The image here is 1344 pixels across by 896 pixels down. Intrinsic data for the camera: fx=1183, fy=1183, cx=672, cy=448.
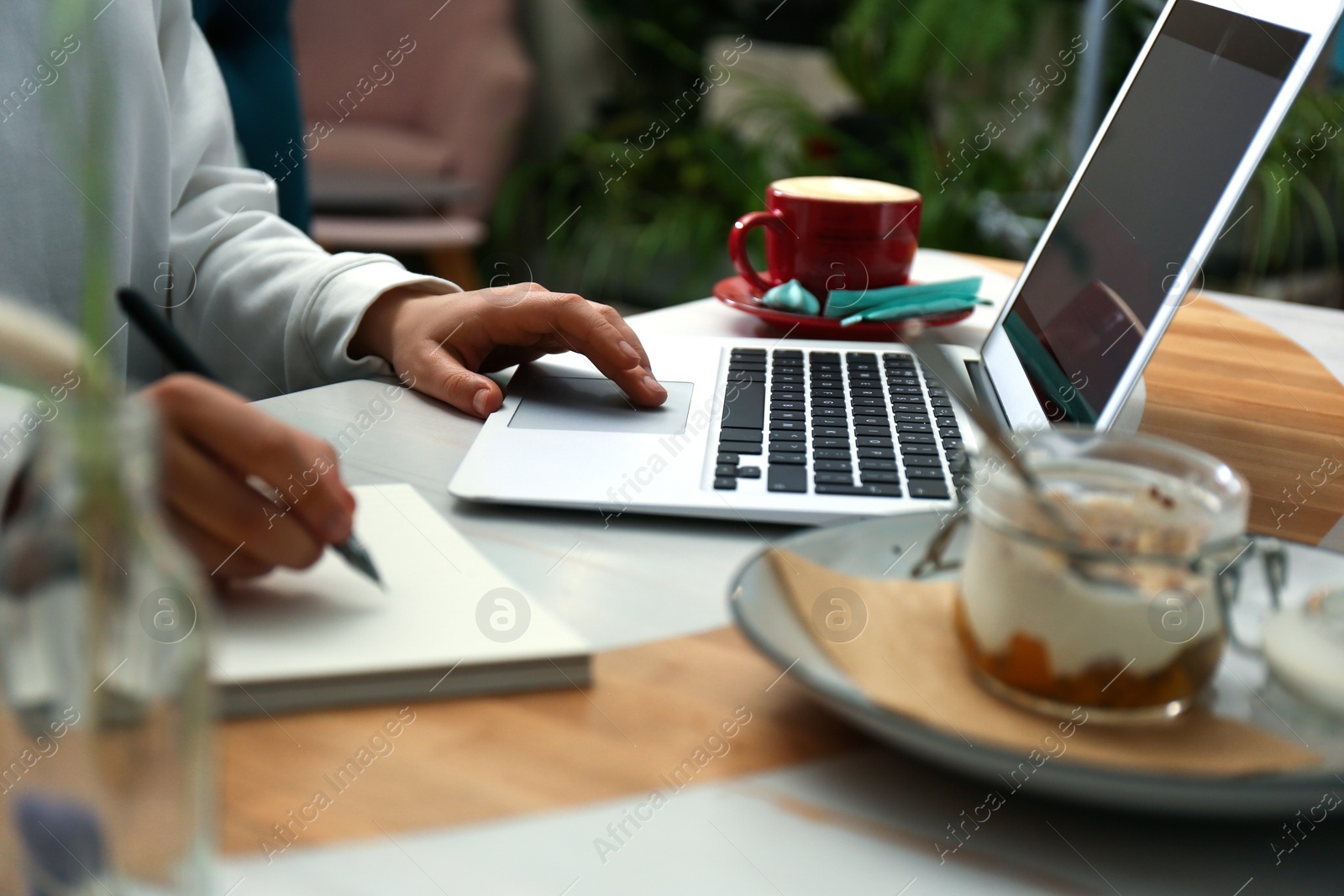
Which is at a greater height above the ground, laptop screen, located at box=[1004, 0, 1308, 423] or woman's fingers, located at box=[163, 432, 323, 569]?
laptop screen, located at box=[1004, 0, 1308, 423]

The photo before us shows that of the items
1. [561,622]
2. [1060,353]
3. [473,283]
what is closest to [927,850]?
[561,622]

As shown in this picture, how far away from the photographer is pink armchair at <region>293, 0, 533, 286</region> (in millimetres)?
2842

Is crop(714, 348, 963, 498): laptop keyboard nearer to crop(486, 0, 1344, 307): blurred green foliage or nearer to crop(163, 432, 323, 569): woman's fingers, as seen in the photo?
crop(163, 432, 323, 569): woman's fingers

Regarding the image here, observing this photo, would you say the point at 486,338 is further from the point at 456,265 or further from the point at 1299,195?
the point at 456,265

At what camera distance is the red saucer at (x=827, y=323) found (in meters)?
0.94

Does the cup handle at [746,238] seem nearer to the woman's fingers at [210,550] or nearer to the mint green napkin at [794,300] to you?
the mint green napkin at [794,300]

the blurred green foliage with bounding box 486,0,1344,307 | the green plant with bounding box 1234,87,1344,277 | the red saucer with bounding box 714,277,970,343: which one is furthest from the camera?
the blurred green foliage with bounding box 486,0,1344,307

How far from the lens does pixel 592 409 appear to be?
28.0 inches

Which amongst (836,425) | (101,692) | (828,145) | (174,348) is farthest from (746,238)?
(828,145)

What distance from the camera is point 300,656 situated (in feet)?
1.34

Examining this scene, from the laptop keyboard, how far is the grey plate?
0.32ft

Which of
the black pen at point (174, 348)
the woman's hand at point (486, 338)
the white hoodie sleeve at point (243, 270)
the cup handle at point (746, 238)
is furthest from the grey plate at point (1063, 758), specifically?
the cup handle at point (746, 238)

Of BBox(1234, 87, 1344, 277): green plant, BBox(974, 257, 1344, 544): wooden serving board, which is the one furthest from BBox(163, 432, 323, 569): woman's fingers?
BBox(1234, 87, 1344, 277): green plant

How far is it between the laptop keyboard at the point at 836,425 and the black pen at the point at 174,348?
0.63 ft
